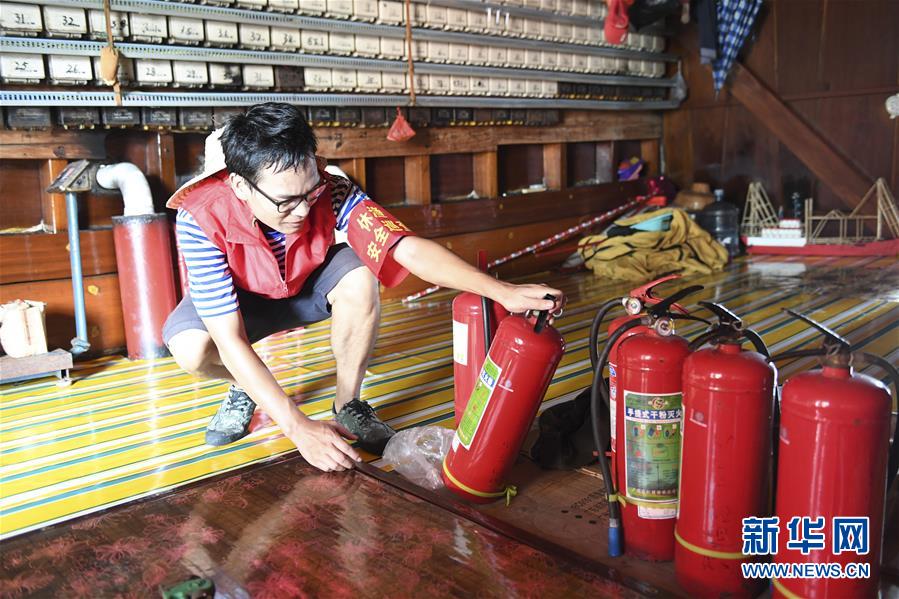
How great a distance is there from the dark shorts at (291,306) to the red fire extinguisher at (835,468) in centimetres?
163

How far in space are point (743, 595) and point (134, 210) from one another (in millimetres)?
3375

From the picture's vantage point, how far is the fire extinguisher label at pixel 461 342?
98.8 inches

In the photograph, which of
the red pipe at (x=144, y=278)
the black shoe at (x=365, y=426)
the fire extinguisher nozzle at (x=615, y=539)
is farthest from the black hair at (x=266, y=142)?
the red pipe at (x=144, y=278)

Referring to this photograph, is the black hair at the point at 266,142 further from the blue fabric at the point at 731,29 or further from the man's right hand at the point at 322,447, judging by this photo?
the blue fabric at the point at 731,29

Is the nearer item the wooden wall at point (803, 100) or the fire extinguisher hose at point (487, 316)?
the fire extinguisher hose at point (487, 316)

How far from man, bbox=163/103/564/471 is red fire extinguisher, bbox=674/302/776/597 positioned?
1.57 feet

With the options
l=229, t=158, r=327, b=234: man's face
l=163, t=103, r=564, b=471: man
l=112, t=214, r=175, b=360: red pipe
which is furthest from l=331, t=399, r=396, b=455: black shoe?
l=112, t=214, r=175, b=360: red pipe

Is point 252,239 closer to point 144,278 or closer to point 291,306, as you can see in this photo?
point 291,306

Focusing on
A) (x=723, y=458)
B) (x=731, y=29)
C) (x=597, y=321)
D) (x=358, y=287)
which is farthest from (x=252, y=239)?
(x=731, y=29)

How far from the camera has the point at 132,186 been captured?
395 cm

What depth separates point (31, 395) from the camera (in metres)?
3.50

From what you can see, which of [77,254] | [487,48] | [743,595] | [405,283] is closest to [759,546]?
[743,595]

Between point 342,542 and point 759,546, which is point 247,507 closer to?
point 342,542

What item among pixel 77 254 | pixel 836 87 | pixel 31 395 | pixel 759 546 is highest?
pixel 836 87
